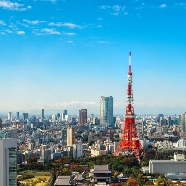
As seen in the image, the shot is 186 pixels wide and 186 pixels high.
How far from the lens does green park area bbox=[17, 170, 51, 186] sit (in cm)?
1015

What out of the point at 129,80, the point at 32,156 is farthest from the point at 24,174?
the point at 129,80

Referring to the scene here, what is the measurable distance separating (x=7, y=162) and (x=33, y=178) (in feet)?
19.7

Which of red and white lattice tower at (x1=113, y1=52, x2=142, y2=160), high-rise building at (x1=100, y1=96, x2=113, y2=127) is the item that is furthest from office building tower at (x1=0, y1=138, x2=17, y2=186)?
high-rise building at (x1=100, y1=96, x2=113, y2=127)

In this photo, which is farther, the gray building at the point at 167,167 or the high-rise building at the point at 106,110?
the high-rise building at the point at 106,110

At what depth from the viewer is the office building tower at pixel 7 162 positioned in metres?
5.19

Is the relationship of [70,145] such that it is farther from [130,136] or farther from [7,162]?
[7,162]

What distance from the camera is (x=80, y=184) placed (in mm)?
10148

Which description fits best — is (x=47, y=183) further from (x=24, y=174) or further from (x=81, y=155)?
(x=81, y=155)

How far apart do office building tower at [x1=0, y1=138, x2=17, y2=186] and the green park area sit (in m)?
4.48

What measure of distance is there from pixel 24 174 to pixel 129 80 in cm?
516

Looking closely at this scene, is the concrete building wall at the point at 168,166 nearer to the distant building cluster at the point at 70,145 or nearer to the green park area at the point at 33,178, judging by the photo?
the distant building cluster at the point at 70,145

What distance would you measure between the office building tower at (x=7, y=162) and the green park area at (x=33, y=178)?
4.48m

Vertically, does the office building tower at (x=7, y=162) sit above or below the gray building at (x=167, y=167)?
above

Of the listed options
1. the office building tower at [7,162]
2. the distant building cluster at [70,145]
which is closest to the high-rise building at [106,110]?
the distant building cluster at [70,145]
